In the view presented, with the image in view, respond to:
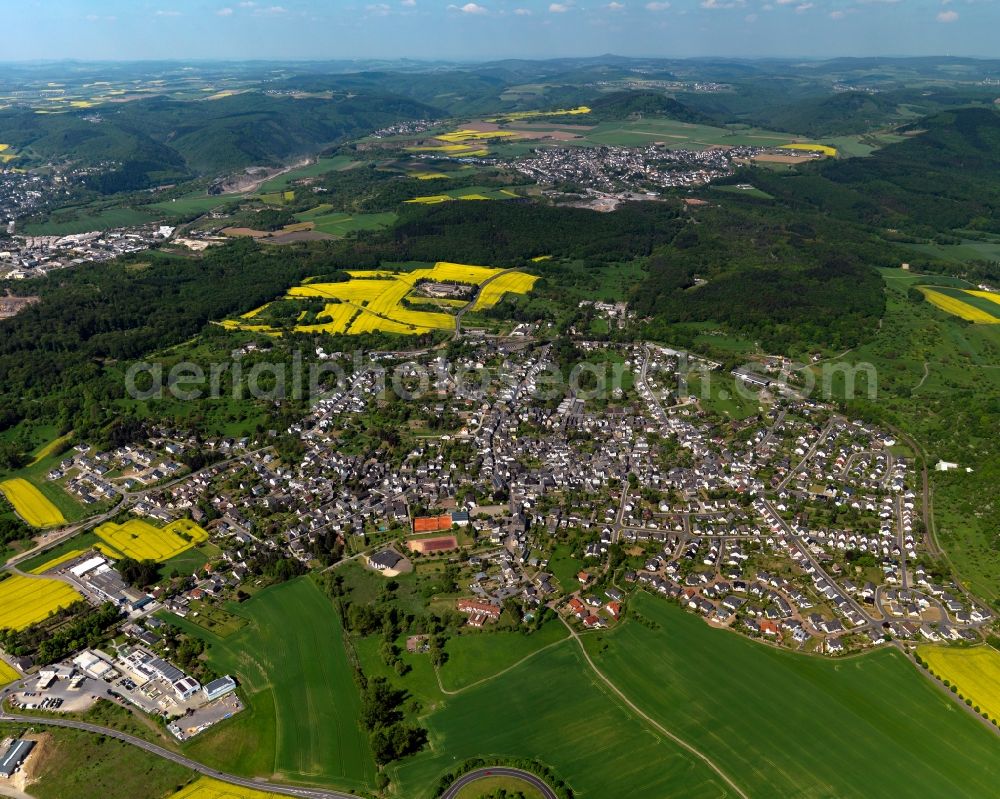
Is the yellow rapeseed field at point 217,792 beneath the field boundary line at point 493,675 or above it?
beneath

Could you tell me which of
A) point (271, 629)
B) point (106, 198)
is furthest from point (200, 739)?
point (106, 198)

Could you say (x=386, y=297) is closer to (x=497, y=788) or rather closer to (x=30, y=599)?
(x=30, y=599)

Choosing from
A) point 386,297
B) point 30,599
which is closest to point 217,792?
point 30,599

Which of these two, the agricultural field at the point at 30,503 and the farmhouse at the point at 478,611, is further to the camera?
the agricultural field at the point at 30,503

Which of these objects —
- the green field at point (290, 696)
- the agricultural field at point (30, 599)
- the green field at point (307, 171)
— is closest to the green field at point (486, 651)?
the green field at point (290, 696)

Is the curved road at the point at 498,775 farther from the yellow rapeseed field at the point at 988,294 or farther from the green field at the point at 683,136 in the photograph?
the green field at the point at 683,136

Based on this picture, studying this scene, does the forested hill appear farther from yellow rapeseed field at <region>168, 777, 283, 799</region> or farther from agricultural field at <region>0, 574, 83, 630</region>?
yellow rapeseed field at <region>168, 777, 283, 799</region>

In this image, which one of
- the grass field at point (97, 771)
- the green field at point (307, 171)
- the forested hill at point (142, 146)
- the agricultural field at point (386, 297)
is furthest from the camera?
the forested hill at point (142, 146)
